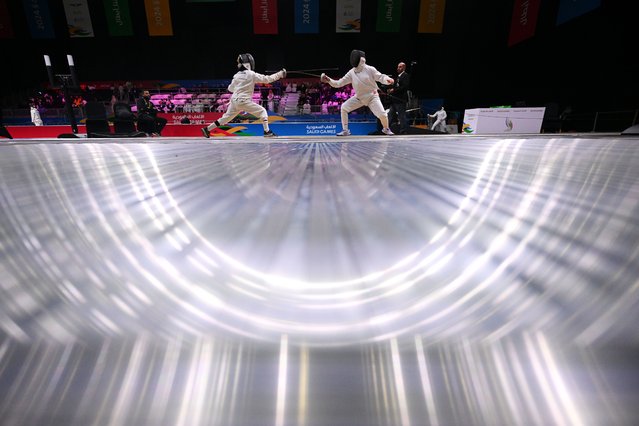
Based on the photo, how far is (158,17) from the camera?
5145mm

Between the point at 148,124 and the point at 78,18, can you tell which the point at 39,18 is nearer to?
the point at 78,18

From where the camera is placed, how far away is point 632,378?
7 centimetres

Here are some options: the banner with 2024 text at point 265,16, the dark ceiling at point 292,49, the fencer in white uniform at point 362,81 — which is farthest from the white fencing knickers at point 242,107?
the dark ceiling at point 292,49

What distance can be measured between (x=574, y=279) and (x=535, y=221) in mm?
68

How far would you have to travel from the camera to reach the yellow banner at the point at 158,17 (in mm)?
5059

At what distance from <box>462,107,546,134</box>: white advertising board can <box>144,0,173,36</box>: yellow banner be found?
506cm

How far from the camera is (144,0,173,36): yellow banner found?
5.06 metres

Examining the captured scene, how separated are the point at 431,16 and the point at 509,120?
257 cm

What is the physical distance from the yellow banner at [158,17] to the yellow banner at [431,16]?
4.17m

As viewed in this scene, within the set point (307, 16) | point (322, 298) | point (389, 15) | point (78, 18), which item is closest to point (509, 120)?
point (389, 15)

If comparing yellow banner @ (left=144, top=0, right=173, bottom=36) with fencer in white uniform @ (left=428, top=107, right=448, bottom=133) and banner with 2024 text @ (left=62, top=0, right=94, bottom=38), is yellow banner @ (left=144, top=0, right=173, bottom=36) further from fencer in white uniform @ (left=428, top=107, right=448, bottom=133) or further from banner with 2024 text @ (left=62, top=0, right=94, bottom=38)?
fencer in white uniform @ (left=428, top=107, right=448, bottom=133)

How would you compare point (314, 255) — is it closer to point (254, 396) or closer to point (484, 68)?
point (254, 396)

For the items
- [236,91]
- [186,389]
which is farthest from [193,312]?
[236,91]

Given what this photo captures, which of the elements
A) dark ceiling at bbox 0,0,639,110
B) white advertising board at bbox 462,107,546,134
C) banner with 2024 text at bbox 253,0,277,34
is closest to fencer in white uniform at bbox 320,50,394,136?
white advertising board at bbox 462,107,546,134
